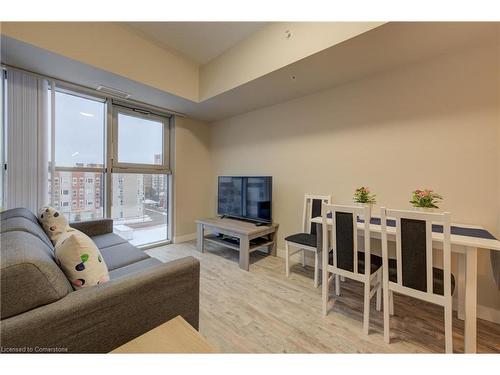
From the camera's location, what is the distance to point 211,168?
4.25 meters

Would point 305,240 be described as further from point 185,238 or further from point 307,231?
point 185,238

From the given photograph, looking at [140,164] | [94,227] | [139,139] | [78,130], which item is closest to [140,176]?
[140,164]

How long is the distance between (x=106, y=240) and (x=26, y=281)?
1.67m

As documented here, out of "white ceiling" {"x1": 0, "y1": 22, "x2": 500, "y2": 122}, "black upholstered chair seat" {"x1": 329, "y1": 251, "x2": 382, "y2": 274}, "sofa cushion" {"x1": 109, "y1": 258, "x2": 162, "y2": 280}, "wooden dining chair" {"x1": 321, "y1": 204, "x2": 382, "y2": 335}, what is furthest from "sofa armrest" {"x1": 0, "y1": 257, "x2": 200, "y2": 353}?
"white ceiling" {"x1": 0, "y1": 22, "x2": 500, "y2": 122}

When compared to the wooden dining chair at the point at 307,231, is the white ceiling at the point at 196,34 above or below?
above

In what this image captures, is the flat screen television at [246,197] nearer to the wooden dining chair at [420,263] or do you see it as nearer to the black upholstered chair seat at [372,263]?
the black upholstered chair seat at [372,263]

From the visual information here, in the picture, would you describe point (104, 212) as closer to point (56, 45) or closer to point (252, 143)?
point (56, 45)

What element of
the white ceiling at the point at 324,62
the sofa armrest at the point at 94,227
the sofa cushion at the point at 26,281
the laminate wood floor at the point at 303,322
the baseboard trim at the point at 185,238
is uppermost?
the white ceiling at the point at 324,62

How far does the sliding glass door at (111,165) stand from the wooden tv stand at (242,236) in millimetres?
1046

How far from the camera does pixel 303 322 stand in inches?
65.9

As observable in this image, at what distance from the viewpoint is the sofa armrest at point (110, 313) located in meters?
0.75

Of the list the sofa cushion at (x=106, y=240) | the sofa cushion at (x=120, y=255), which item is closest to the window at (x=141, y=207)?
the sofa cushion at (x=106, y=240)

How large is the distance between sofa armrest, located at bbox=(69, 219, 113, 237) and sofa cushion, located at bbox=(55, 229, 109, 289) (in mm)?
1582
